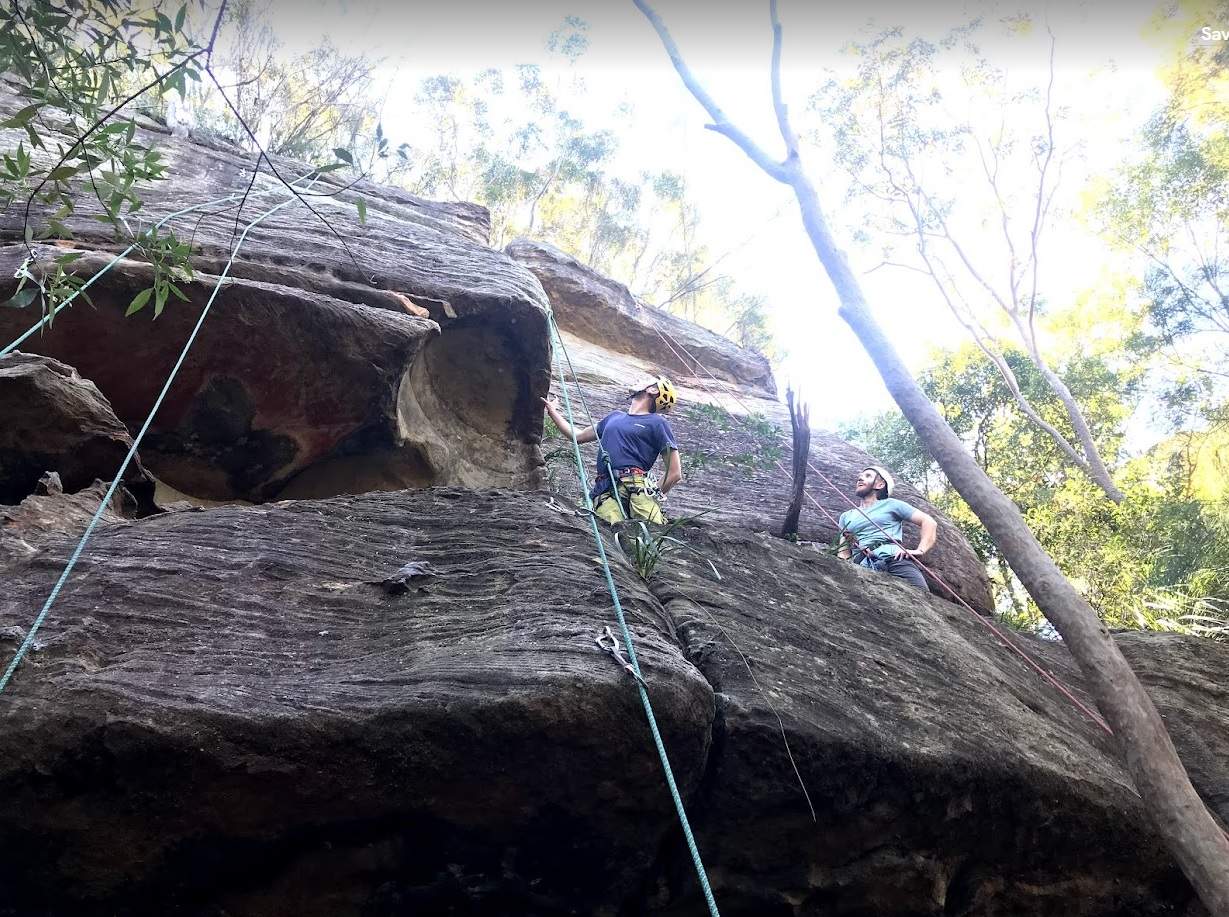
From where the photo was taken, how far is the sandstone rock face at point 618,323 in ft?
45.4

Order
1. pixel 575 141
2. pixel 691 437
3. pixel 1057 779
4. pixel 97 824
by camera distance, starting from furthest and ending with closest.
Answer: pixel 575 141 < pixel 691 437 < pixel 1057 779 < pixel 97 824

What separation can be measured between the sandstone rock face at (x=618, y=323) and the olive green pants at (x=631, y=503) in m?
7.50

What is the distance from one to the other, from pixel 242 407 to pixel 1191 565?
11712 millimetres

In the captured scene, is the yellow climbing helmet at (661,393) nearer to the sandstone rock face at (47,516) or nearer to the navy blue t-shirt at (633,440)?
the navy blue t-shirt at (633,440)

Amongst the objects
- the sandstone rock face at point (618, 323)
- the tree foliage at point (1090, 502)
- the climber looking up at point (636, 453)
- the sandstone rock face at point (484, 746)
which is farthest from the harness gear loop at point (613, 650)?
the sandstone rock face at point (618, 323)

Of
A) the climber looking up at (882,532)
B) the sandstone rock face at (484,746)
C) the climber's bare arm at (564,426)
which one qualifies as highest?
the climber's bare arm at (564,426)

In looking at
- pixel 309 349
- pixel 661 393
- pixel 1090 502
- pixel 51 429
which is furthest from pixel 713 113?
pixel 1090 502

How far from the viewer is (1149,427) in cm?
1998

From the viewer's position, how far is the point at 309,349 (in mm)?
6164

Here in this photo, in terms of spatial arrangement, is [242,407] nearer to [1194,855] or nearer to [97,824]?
[97,824]

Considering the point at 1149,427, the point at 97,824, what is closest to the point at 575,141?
the point at 1149,427

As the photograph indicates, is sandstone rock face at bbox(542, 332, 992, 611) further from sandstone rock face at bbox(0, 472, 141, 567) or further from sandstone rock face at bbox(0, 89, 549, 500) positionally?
sandstone rock face at bbox(0, 472, 141, 567)

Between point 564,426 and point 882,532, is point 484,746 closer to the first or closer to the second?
point 564,426

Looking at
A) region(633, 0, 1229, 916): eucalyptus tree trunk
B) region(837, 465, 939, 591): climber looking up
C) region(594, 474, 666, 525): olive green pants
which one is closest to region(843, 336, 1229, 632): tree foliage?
region(837, 465, 939, 591): climber looking up
